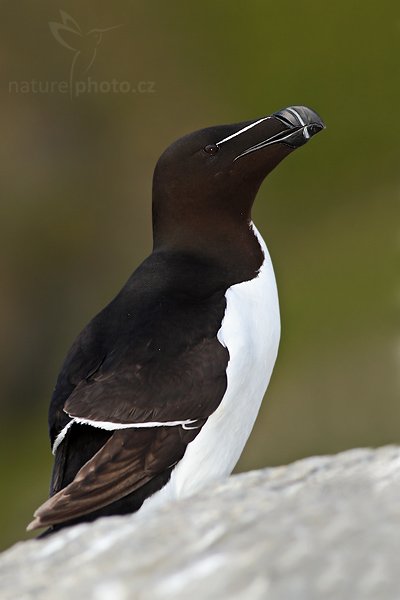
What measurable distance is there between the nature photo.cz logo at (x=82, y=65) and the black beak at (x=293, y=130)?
489 cm

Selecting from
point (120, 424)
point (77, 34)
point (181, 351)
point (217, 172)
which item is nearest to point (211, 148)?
point (217, 172)

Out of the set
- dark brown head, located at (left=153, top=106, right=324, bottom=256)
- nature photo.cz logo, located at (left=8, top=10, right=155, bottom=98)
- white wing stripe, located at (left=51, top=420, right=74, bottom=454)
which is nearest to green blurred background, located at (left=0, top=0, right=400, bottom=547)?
nature photo.cz logo, located at (left=8, top=10, right=155, bottom=98)

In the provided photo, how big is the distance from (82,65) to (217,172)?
16.7ft

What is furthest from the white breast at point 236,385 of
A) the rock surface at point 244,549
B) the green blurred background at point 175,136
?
the green blurred background at point 175,136

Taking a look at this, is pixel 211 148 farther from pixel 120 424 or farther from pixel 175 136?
pixel 175 136

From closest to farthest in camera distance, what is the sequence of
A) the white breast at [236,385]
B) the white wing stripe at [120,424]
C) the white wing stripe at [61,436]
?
the white wing stripe at [120,424] < the white wing stripe at [61,436] < the white breast at [236,385]

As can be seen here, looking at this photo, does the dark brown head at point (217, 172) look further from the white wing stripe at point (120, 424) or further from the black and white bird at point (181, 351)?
the white wing stripe at point (120, 424)

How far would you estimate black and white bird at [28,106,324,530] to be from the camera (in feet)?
11.0

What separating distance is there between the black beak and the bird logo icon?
4945 millimetres

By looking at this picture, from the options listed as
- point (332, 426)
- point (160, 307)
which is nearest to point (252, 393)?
point (160, 307)

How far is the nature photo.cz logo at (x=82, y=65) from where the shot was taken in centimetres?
888

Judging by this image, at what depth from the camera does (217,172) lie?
4137 millimetres

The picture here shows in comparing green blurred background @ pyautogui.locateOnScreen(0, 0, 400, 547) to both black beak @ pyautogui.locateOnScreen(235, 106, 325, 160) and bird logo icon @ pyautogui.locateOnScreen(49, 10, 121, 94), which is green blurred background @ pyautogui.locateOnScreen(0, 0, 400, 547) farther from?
black beak @ pyautogui.locateOnScreen(235, 106, 325, 160)

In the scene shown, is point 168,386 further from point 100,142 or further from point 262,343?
point 100,142
